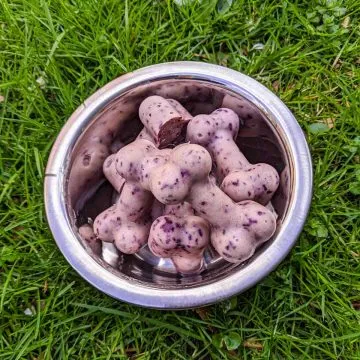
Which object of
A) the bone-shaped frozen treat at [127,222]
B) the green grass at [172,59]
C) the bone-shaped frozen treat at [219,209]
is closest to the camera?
the bone-shaped frozen treat at [219,209]

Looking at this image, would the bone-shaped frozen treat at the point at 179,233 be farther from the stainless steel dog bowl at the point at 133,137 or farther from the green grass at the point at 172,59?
the green grass at the point at 172,59

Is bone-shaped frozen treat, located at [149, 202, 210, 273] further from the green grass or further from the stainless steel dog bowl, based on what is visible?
the green grass

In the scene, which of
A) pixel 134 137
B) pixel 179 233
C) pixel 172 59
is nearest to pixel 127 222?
pixel 179 233

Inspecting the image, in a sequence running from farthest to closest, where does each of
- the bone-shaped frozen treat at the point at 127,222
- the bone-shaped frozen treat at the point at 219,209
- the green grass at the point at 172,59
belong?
the green grass at the point at 172,59, the bone-shaped frozen treat at the point at 127,222, the bone-shaped frozen treat at the point at 219,209

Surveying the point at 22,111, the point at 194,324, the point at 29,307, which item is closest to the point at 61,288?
the point at 29,307

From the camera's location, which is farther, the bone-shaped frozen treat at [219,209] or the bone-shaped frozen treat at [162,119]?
the bone-shaped frozen treat at [162,119]

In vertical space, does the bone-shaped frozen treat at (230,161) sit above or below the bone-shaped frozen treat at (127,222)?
above

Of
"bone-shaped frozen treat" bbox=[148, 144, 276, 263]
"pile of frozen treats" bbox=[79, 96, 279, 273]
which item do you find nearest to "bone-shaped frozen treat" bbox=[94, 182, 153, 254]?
"pile of frozen treats" bbox=[79, 96, 279, 273]

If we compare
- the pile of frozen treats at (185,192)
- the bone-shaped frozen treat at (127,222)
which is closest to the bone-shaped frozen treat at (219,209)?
the pile of frozen treats at (185,192)
